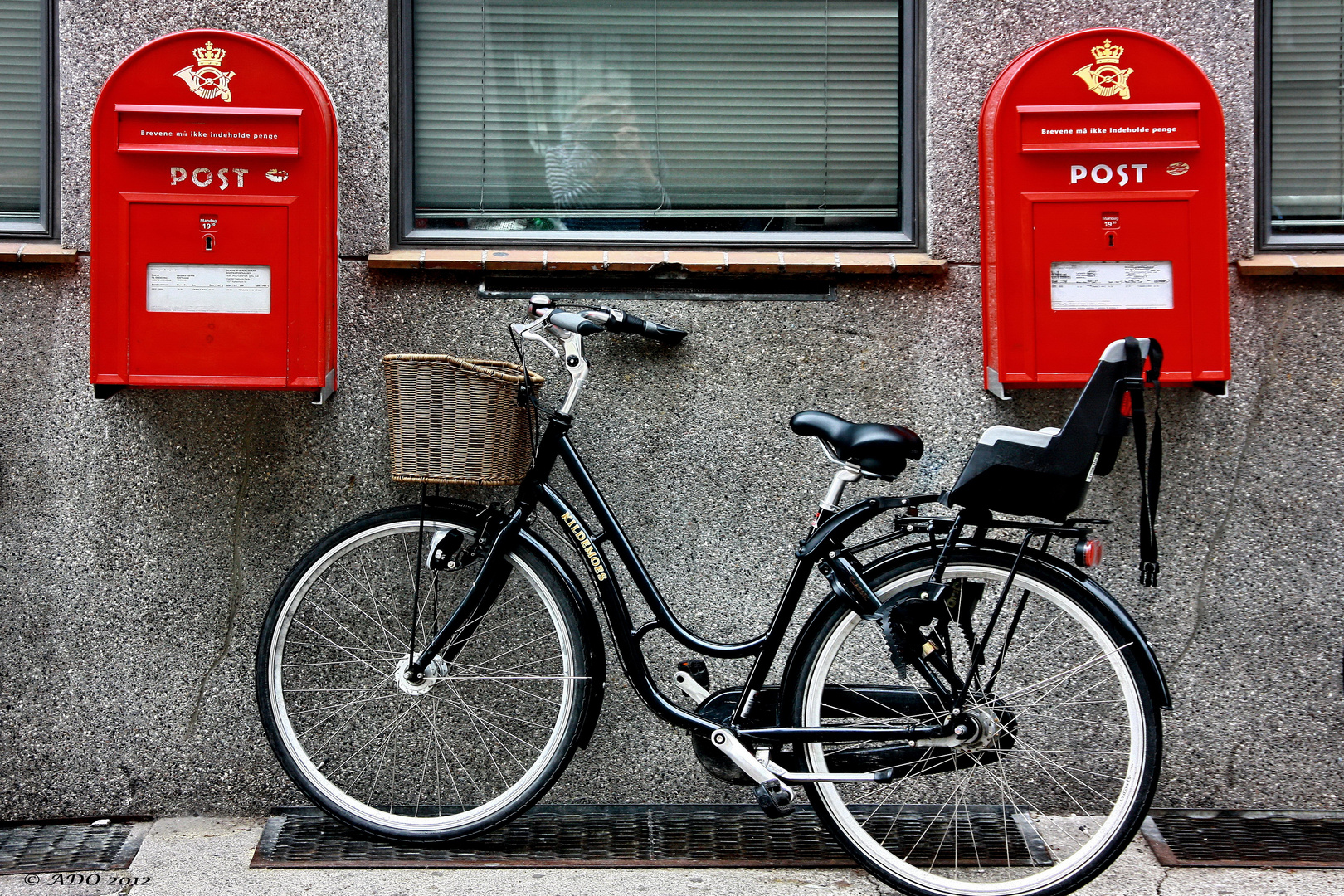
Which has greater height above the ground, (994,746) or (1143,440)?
(1143,440)

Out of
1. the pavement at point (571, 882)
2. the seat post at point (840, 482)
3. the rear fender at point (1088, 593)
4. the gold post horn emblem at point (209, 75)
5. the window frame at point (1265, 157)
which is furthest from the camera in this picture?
the window frame at point (1265, 157)

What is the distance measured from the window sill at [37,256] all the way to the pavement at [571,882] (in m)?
1.91

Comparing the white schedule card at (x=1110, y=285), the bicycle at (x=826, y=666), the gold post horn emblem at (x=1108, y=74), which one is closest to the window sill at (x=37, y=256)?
the bicycle at (x=826, y=666)

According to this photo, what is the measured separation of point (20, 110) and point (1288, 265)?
4.32m

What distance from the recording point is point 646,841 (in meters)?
3.21

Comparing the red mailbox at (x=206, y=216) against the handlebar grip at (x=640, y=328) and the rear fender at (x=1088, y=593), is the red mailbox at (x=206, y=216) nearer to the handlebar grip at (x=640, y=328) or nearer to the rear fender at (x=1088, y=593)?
the handlebar grip at (x=640, y=328)

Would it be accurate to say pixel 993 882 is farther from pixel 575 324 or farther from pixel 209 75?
pixel 209 75

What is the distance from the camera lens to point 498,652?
346 centimetres

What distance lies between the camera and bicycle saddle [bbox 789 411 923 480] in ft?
8.70

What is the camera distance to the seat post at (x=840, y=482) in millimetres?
2721

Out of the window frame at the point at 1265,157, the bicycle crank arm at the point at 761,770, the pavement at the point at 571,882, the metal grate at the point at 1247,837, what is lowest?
the pavement at the point at 571,882

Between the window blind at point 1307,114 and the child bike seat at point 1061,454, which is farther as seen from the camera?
the window blind at point 1307,114

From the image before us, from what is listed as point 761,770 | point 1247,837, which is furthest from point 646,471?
point 1247,837

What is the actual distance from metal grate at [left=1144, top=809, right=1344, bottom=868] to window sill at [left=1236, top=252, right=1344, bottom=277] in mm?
1782
